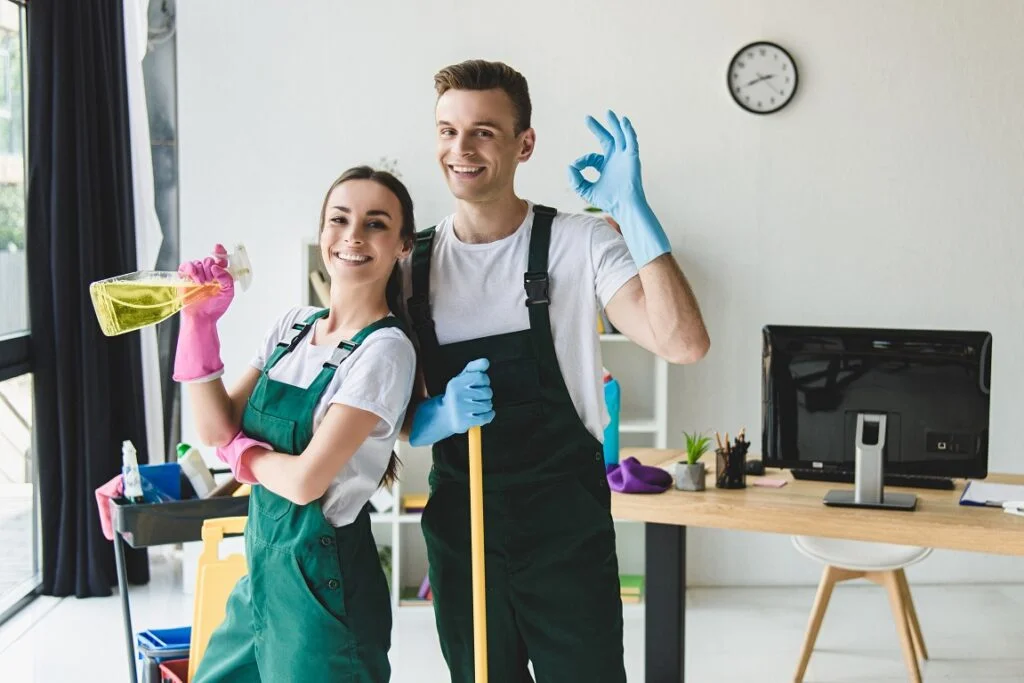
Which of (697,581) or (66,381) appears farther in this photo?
(697,581)

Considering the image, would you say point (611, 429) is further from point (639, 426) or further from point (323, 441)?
point (323, 441)

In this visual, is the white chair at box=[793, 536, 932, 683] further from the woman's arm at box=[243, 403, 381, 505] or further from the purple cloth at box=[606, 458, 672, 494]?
the woman's arm at box=[243, 403, 381, 505]

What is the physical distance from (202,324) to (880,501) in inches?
70.9

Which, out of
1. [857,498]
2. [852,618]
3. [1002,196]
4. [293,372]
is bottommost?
[852,618]

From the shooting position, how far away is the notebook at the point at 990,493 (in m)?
2.99

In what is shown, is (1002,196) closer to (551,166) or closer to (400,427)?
(551,166)

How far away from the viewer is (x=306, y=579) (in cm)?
200

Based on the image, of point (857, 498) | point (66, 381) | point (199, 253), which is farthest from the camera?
point (199, 253)

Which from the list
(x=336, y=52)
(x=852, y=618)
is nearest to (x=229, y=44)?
(x=336, y=52)

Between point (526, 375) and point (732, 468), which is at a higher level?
point (526, 375)

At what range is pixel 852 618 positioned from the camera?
14.4ft

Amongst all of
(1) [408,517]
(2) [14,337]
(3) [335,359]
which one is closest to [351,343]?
(3) [335,359]

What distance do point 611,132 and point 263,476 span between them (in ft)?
2.95

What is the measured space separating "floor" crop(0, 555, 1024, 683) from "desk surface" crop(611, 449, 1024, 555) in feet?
3.21
